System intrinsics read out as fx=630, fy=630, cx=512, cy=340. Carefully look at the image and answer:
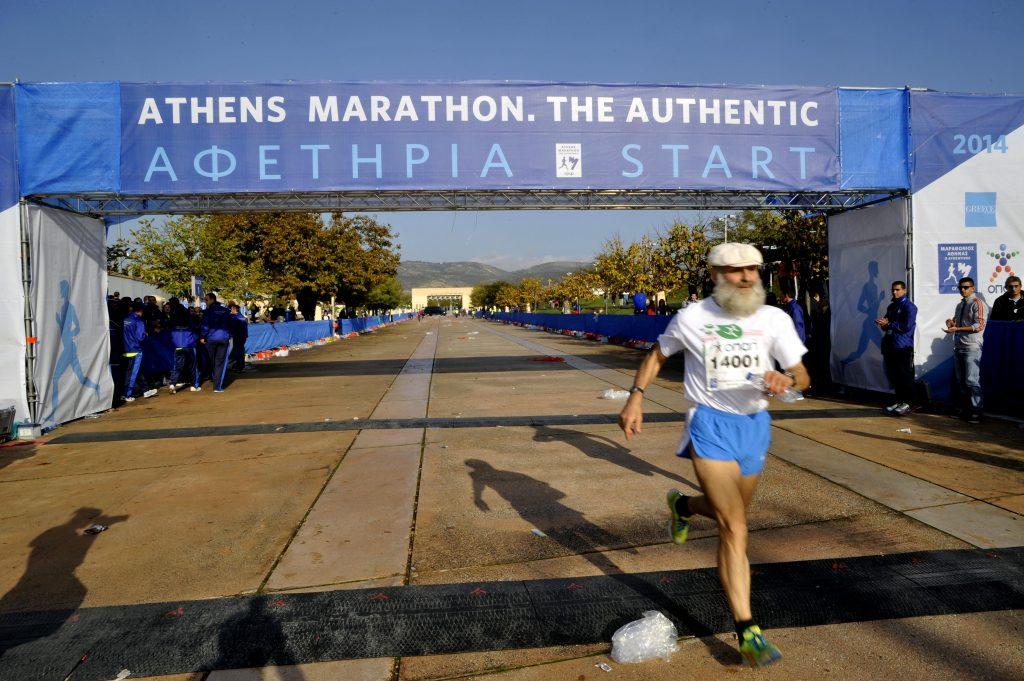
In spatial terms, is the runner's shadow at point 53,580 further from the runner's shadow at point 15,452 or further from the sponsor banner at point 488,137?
the sponsor banner at point 488,137

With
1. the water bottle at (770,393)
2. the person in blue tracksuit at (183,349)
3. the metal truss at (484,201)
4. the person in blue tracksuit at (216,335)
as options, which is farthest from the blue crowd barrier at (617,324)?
the water bottle at (770,393)

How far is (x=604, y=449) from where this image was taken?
707cm

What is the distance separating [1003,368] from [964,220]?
2417 mm

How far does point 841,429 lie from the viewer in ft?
25.8

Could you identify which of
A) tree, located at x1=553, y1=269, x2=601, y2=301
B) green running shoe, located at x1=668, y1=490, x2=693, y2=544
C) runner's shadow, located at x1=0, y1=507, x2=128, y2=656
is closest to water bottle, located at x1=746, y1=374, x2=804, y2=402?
green running shoe, located at x1=668, y1=490, x2=693, y2=544

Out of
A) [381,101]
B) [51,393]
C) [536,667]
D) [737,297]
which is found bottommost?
[536,667]

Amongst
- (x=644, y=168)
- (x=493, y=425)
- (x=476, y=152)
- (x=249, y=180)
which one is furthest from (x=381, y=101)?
(x=493, y=425)

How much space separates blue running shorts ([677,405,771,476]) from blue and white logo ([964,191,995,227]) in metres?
8.95

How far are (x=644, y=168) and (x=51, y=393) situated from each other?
9.31 meters

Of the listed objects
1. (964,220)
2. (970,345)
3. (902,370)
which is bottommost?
(902,370)

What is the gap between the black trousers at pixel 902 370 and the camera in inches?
360

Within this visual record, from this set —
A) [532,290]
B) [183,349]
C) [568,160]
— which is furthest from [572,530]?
[532,290]

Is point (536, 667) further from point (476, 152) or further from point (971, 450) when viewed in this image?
point (476, 152)

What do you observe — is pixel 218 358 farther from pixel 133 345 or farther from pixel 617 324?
pixel 617 324
